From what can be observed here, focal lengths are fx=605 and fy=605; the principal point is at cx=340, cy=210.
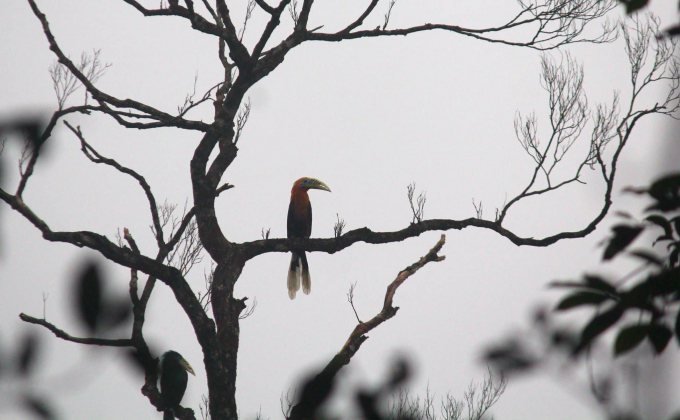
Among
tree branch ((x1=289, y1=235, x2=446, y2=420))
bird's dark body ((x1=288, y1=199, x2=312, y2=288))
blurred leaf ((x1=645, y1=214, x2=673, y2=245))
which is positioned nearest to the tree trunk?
tree branch ((x1=289, y1=235, x2=446, y2=420))

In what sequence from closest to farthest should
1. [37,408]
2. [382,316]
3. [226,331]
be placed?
[37,408], [226,331], [382,316]

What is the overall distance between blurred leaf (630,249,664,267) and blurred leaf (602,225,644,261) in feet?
0.18

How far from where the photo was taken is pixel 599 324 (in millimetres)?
666

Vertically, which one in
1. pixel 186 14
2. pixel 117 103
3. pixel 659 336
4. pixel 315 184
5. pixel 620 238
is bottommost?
pixel 659 336

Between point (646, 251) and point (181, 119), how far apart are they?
11.1 feet

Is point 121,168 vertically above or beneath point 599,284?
above

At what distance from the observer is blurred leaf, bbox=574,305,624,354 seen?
25.9 inches

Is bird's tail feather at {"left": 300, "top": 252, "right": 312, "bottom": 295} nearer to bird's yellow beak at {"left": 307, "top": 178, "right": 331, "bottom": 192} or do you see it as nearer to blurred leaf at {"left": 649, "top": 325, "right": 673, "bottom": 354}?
bird's yellow beak at {"left": 307, "top": 178, "right": 331, "bottom": 192}

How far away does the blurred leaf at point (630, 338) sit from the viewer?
65 centimetres

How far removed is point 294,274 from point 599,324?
658 cm

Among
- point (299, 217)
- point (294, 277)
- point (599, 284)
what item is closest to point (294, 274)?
point (294, 277)

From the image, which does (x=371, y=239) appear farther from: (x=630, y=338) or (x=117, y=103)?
(x=630, y=338)

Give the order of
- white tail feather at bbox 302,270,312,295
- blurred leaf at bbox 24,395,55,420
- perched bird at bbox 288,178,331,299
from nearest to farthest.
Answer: blurred leaf at bbox 24,395,55,420, white tail feather at bbox 302,270,312,295, perched bird at bbox 288,178,331,299

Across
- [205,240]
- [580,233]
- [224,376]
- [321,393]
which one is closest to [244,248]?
[205,240]
